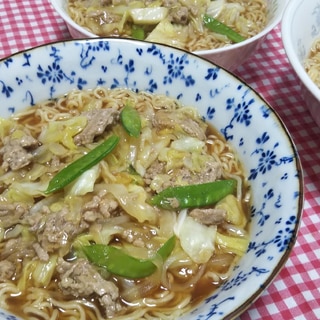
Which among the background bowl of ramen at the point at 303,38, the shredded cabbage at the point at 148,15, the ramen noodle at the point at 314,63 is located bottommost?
the shredded cabbage at the point at 148,15

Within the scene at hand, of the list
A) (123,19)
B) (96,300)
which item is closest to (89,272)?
(96,300)

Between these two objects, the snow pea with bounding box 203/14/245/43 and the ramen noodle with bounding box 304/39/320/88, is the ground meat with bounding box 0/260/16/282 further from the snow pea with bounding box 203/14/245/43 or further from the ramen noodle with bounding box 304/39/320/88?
the snow pea with bounding box 203/14/245/43

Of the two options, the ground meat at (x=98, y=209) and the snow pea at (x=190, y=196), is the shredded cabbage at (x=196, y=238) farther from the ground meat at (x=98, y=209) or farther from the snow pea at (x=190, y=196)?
the ground meat at (x=98, y=209)

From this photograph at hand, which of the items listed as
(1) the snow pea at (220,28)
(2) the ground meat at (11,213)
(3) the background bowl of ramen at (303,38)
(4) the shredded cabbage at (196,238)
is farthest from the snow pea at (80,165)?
(1) the snow pea at (220,28)

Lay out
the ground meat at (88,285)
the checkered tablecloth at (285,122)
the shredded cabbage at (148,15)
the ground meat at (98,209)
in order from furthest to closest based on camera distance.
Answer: the shredded cabbage at (148,15)
the checkered tablecloth at (285,122)
the ground meat at (98,209)
the ground meat at (88,285)

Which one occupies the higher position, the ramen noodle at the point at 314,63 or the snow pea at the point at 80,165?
the ramen noodle at the point at 314,63

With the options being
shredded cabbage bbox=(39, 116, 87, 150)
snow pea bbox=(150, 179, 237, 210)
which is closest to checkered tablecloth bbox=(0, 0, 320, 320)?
snow pea bbox=(150, 179, 237, 210)

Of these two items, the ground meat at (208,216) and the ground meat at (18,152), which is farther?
the ground meat at (18,152)

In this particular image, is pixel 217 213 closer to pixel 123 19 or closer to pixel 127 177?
pixel 127 177
